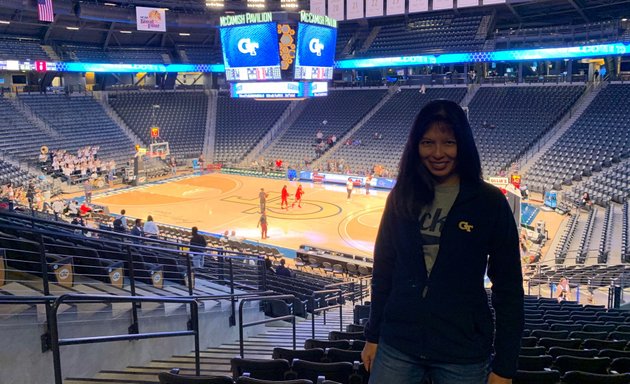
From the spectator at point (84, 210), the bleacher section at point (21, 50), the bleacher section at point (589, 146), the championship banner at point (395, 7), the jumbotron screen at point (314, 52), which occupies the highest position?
the championship banner at point (395, 7)

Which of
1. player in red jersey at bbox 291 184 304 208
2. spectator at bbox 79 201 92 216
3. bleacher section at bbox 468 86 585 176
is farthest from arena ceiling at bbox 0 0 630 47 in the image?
player in red jersey at bbox 291 184 304 208

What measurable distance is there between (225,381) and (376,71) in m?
46.7

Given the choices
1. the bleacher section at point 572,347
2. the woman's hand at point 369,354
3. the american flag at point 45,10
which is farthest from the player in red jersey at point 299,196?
the woman's hand at point 369,354

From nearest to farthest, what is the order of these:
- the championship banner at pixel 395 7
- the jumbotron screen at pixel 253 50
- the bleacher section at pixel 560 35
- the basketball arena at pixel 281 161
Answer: the basketball arena at pixel 281 161, the jumbotron screen at pixel 253 50, the bleacher section at pixel 560 35, the championship banner at pixel 395 7

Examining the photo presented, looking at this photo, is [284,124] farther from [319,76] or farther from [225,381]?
[225,381]

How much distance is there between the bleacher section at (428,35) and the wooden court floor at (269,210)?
560 inches

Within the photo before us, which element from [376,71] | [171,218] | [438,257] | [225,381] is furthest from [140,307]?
[376,71]

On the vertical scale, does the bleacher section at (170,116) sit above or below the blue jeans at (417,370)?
above

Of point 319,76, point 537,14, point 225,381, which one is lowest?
point 225,381

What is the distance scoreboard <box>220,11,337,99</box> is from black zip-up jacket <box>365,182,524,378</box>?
85.4 feet

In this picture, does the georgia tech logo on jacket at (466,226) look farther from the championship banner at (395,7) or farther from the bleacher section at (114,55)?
the bleacher section at (114,55)

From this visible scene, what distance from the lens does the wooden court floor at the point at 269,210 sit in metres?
22.7

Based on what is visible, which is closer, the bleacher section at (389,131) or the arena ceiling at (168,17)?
the bleacher section at (389,131)

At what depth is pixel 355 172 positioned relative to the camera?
35.8 meters
